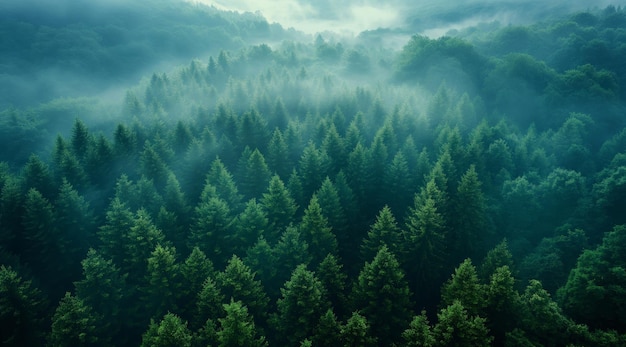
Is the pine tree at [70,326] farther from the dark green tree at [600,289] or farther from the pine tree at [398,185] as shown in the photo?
the dark green tree at [600,289]

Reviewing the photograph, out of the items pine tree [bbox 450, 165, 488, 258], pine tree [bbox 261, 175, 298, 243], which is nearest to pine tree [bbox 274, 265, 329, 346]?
pine tree [bbox 261, 175, 298, 243]

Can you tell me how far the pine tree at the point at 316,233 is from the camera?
34875 mm

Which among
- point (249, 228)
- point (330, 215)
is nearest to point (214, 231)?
point (249, 228)

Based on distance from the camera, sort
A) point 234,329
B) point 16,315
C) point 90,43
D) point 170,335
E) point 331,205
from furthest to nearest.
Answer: point 90,43
point 331,205
point 16,315
point 234,329
point 170,335

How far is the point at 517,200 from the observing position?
137 feet

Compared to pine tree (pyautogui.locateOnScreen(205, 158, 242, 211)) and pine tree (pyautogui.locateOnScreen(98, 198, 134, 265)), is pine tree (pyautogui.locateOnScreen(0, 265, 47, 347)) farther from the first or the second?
pine tree (pyautogui.locateOnScreen(205, 158, 242, 211))

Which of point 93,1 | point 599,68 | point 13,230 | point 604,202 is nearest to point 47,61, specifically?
point 93,1

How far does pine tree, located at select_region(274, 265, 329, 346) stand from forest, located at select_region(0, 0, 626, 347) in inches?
5.4

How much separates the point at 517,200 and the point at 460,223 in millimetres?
9202

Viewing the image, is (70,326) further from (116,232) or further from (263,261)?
(263,261)

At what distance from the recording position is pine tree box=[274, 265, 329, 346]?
26.7 m

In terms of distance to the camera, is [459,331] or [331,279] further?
[331,279]

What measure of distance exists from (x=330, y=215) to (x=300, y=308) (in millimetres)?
14212

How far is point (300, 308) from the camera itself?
27.0m
